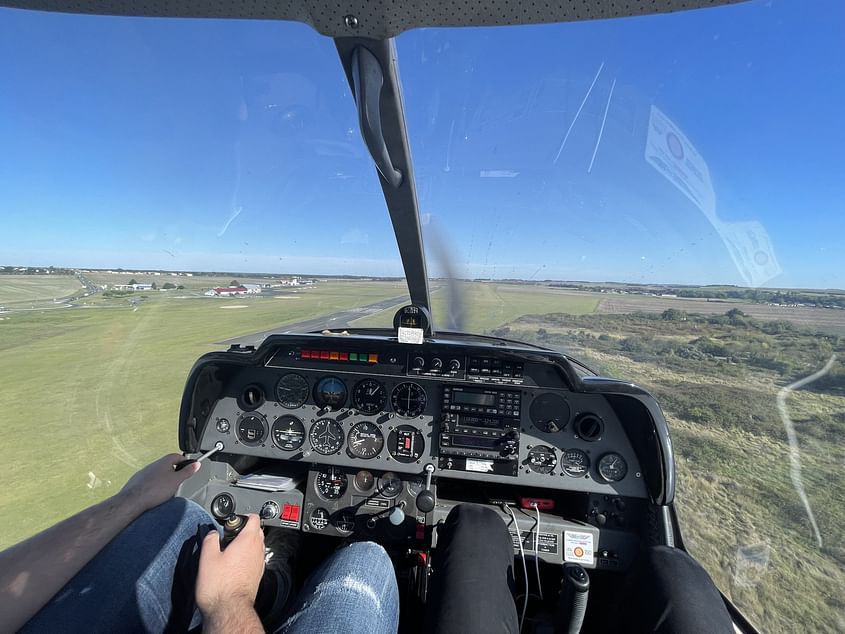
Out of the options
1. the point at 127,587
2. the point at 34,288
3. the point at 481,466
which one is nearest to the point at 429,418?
the point at 481,466

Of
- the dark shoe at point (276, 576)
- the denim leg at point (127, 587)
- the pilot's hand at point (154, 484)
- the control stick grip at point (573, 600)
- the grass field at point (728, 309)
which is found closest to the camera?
the denim leg at point (127, 587)

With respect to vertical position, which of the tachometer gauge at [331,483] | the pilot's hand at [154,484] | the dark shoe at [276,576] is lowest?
the dark shoe at [276,576]

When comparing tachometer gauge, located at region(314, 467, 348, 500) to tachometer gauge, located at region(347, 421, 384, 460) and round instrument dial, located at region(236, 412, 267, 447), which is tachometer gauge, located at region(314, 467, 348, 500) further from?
round instrument dial, located at region(236, 412, 267, 447)

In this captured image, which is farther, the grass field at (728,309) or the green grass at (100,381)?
the grass field at (728,309)

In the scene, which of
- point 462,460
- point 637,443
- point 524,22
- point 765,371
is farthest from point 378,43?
point 765,371

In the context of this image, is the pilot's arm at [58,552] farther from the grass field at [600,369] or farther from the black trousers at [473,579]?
the black trousers at [473,579]

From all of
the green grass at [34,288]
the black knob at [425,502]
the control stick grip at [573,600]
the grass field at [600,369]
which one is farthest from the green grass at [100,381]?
the control stick grip at [573,600]

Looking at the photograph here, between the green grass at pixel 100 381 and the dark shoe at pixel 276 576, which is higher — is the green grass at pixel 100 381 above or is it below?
above
